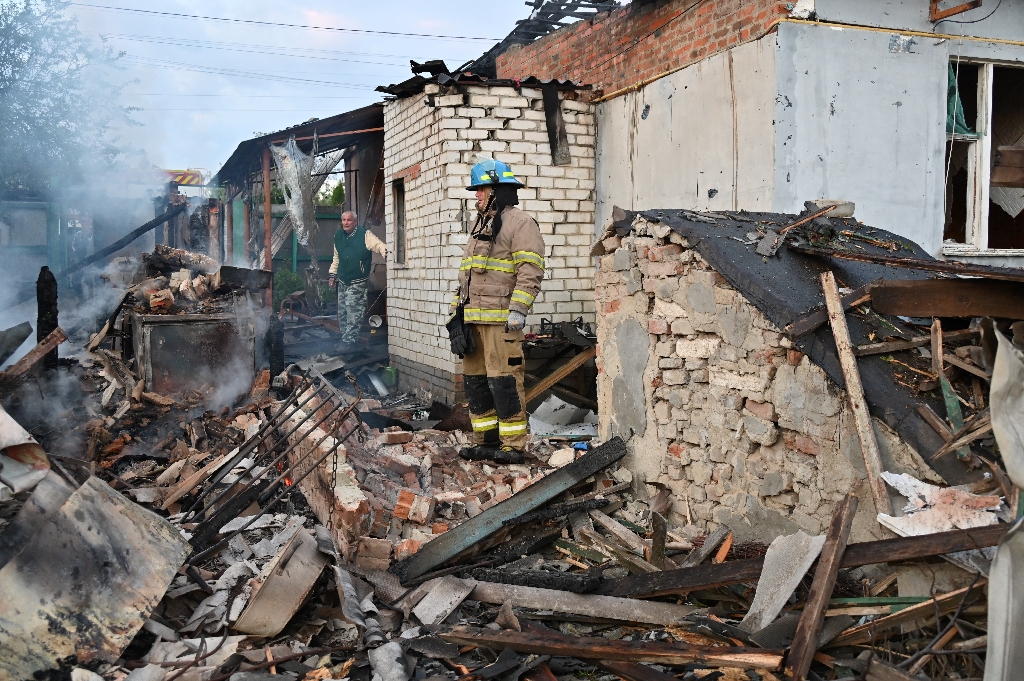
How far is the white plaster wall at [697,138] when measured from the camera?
250 inches

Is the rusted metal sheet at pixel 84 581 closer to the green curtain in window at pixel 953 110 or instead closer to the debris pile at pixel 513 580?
the debris pile at pixel 513 580

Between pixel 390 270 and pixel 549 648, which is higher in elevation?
pixel 390 270

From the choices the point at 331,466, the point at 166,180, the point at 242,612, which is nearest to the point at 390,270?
the point at 331,466

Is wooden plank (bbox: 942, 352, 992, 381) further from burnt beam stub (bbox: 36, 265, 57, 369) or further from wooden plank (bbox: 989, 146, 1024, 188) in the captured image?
burnt beam stub (bbox: 36, 265, 57, 369)

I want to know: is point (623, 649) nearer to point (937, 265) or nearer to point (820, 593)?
point (820, 593)

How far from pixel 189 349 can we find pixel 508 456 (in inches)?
138

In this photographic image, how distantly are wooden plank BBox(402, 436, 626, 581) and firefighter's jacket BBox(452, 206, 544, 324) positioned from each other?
172 cm

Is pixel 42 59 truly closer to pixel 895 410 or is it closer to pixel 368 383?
pixel 368 383

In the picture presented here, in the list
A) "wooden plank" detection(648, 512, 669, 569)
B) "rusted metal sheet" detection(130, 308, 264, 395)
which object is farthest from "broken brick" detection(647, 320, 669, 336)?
"rusted metal sheet" detection(130, 308, 264, 395)

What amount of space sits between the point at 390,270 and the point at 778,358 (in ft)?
24.6

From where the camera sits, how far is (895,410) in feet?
9.75

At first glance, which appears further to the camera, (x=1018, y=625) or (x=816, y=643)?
(x=816, y=643)

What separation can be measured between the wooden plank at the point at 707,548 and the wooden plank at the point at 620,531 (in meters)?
0.30

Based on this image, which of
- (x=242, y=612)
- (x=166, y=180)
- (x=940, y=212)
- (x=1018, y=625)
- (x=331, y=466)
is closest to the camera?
(x=1018, y=625)
